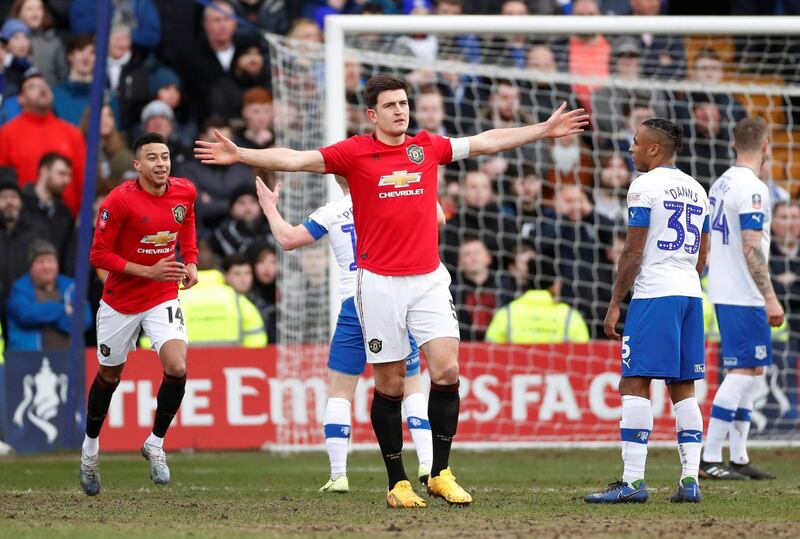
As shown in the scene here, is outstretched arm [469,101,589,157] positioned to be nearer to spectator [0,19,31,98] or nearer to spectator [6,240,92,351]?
spectator [6,240,92,351]

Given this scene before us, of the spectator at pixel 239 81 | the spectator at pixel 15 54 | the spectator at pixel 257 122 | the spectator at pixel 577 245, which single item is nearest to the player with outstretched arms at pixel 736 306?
the spectator at pixel 577 245

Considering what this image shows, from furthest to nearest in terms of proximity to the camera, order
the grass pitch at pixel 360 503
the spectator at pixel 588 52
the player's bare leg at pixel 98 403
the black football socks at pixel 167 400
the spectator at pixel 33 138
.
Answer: the spectator at pixel 588 52
the spectator at pixel 33 138
the black football socks at pixel 167 400
the player's bare leg at pixel 98 403
the grass pitch at pixel 360 503

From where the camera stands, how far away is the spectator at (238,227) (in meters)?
16.4

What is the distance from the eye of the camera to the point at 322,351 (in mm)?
15016

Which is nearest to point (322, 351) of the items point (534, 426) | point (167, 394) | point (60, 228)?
point (534, 426)

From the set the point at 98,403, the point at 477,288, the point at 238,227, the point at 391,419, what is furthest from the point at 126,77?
the point at 391,419

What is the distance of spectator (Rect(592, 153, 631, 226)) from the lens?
16.7 metres

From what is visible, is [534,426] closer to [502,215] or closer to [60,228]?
[502,215]

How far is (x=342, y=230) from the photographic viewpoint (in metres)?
10.5

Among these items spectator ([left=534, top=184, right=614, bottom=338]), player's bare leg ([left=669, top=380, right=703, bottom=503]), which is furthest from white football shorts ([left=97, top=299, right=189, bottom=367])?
spectator ([left=534, top=184, right=614, bottom=338])

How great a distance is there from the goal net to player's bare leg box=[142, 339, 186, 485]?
3759mm

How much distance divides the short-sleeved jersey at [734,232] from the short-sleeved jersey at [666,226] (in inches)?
86.8

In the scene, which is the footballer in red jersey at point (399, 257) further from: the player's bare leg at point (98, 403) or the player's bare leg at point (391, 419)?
the player's bare leg at point (98, 403)

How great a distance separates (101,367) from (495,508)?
3.58 meters
